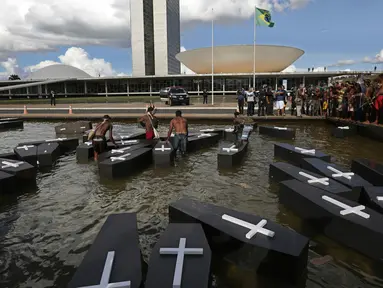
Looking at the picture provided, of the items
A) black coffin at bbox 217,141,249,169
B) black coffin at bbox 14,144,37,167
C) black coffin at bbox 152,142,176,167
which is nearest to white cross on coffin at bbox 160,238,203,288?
black coffin at bbox 217,141,249,169

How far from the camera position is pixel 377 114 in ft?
46.3

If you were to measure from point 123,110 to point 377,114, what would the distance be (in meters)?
18.5

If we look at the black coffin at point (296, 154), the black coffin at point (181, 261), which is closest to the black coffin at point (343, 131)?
the black coffin at point (296, 154)

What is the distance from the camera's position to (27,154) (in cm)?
986

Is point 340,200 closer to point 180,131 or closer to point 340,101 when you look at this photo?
point 180,131

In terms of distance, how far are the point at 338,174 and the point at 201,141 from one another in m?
6.38

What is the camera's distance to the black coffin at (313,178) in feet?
20.6

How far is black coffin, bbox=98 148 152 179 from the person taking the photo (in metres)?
8.53

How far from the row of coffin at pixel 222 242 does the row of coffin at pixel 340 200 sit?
Answer: 0.05 feet

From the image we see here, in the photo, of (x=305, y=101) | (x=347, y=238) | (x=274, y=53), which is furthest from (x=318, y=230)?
(x=274, y=53)

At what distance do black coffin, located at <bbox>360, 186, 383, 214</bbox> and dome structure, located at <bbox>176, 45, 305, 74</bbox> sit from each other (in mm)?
70068

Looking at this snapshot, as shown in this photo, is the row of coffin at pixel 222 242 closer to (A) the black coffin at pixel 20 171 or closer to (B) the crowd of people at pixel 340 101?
(A) the black coffin at pixel 20 171

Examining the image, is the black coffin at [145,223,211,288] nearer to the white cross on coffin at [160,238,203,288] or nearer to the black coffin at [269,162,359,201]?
the white cross on coffin at [160,238,203,288]

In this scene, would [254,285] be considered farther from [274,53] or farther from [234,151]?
[274,53]
